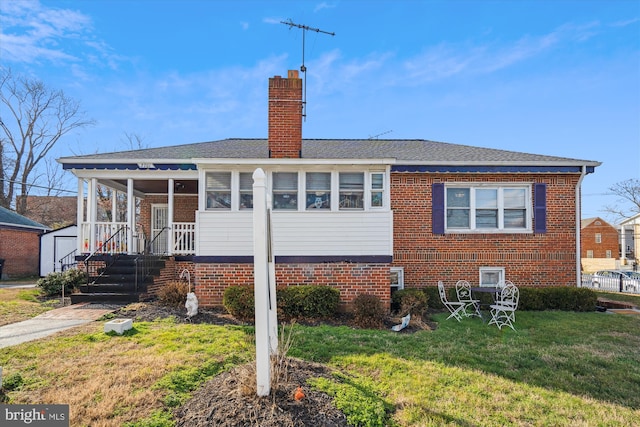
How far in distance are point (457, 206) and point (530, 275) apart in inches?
114

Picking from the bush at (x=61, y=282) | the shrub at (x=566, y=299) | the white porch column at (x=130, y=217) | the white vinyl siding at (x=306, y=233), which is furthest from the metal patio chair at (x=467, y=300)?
the bush at (x=61, y=282)

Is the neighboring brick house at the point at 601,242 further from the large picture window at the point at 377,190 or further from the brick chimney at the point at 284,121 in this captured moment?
the brick chimney at the point at 284,121

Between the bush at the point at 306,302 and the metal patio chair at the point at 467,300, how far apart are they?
3.28 metres

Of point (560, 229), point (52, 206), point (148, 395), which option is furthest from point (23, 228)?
point (560, 229)

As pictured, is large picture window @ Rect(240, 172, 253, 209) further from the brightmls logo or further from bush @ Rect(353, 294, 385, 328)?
the brightmls logo

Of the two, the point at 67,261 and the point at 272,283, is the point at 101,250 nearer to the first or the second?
the point at 272,283

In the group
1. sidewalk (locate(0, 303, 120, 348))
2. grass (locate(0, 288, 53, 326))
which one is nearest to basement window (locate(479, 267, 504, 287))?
sidewalk (locate(0, 303, 120, 348))

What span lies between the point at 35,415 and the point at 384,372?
3.84 meters

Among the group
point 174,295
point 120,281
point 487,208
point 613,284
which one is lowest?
point 613,284

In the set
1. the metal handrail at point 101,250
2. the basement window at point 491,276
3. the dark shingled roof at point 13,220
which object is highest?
the dark shingled roof at point 13,220

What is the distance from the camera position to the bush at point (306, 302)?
755 centimetres

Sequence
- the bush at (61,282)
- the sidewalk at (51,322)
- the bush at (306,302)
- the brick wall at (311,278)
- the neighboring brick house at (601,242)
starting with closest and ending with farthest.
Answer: the sidewalk at (51,322) → the bush at (306,302) → the brick wall at (311,278) → the bush at (61,282) → the neighboring brick house at (601,242)

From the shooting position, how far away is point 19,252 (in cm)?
1992

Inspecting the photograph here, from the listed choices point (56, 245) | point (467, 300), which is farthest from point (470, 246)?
point (56, 245)
